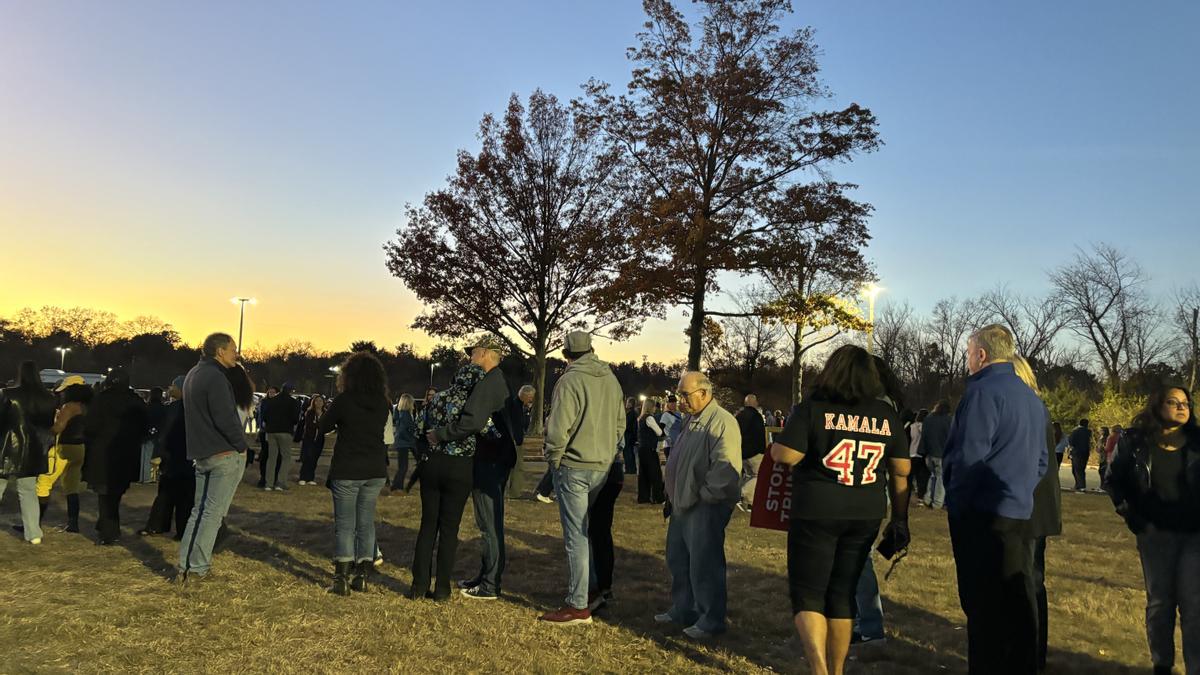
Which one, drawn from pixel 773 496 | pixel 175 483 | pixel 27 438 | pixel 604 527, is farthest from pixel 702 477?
pixel 27 438

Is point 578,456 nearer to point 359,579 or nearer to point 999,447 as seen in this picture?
point 359,579

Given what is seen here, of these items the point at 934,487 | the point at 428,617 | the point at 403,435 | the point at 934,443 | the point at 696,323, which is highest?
the point at 696,323

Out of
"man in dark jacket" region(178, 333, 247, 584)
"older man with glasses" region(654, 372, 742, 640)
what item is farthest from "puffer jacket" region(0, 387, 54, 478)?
"older man with glasses" region(654, 372, 742, 640)

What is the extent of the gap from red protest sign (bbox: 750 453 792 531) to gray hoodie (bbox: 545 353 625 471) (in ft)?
5.36

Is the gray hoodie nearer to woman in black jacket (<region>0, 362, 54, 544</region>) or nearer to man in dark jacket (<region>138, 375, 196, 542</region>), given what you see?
man in dark jacket (<region>138, 375, 196, 542</region>)

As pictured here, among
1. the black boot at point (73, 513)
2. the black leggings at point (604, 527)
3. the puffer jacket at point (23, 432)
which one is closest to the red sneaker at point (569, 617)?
the black leggings at point (604, 527)

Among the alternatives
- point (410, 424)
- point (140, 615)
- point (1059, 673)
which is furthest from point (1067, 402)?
point (140, 615)

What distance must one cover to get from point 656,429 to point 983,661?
9.69 m

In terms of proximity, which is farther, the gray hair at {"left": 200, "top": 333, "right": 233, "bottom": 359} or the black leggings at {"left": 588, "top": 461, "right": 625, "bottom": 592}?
the gray hair at {"left": 200, "top": 333, "right": 233, "bottom": 359}

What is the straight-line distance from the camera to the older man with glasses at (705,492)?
5.75 metres

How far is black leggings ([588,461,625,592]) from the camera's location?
6488 millimetres

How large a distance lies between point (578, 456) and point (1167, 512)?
11.8 ft

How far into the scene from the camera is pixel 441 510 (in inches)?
256

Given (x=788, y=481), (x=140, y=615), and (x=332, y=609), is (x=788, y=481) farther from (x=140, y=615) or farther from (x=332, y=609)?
(x=140, y=615)
